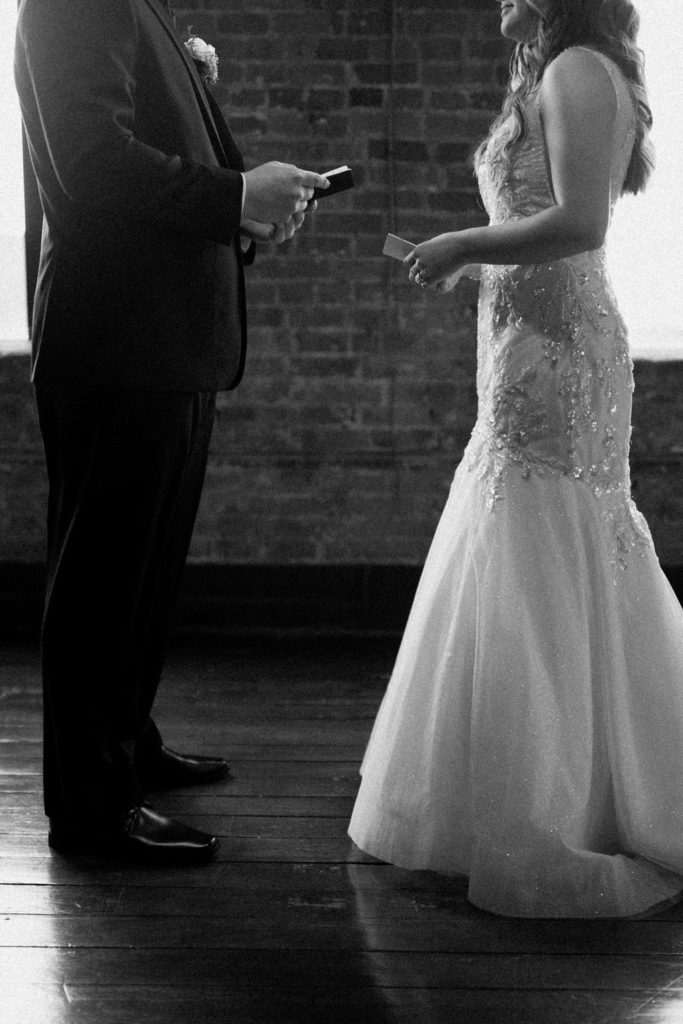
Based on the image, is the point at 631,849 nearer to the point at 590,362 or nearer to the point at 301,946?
the point at 301,946

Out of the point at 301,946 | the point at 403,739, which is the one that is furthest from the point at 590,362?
the point at 301,946

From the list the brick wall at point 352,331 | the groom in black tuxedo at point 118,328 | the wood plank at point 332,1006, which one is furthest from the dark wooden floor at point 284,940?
the brick wall at point 352,331

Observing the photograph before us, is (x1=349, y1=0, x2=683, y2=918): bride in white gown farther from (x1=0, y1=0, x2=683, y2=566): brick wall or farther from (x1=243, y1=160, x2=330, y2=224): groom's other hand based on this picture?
(x1=0, y1=0, x2=683, y2=566): brick wall

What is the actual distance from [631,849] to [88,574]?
3.60 ft

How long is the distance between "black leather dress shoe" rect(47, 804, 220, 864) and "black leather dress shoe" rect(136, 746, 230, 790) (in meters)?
0.34

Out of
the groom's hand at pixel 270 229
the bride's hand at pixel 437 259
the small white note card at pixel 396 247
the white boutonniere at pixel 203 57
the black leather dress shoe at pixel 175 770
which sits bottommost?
the black leather dress shoe at pixel 175 770

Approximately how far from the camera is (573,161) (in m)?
1.74

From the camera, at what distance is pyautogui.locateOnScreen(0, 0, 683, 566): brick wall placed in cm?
360

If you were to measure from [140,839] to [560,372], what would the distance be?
1173mm

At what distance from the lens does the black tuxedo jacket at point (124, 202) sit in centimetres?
170

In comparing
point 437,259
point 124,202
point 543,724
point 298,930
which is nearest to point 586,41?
point 437,259

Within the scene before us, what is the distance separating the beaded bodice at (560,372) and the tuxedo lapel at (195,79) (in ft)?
1.69

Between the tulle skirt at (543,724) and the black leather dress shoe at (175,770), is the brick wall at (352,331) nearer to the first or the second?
the black leather dress shoe at (175,770)

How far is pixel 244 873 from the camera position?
1945 mm
